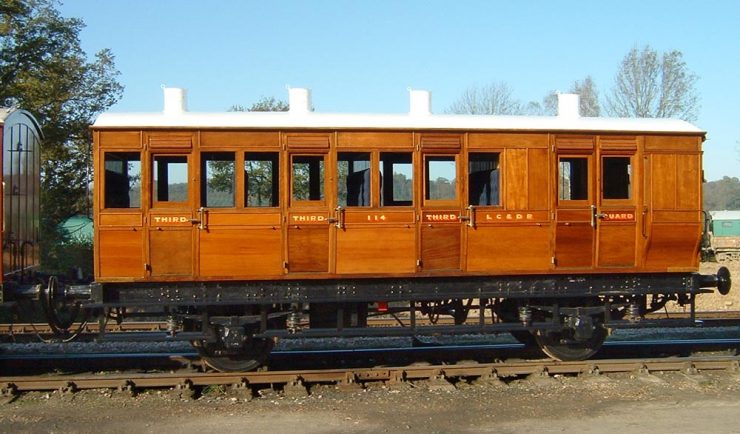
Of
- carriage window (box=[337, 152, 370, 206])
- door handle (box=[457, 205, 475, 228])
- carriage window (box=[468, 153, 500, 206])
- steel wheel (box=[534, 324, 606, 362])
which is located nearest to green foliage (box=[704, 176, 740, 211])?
steel wheel (box=[534, 324, 606, 362])

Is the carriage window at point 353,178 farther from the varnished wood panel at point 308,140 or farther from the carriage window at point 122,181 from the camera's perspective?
the carriage window at point 122,181

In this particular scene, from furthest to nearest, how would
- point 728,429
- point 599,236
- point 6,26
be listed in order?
1. point 6,26
2. point 599,236
3. point 728,429

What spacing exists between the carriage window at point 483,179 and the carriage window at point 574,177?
94cm

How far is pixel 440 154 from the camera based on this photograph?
9758mm

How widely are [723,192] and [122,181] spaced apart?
10106 cm

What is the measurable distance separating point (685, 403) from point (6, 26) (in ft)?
78.4

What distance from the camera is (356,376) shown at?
9492 mm

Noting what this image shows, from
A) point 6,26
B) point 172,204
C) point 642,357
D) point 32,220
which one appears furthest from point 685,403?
point 6,26

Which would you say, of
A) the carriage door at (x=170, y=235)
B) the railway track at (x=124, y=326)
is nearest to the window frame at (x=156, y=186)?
the carriage door at (x=170, y=235)

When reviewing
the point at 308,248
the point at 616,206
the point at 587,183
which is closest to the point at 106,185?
the point at 308,248

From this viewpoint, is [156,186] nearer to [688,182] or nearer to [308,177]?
[308,177]

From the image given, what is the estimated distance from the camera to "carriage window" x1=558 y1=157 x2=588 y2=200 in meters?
10.1

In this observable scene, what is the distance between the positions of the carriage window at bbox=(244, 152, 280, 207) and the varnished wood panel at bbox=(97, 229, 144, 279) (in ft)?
4.95

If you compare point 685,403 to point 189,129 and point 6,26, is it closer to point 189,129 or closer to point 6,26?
point 189,129
